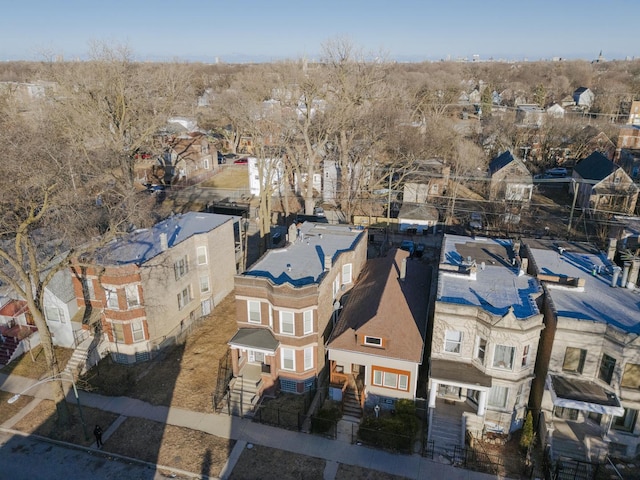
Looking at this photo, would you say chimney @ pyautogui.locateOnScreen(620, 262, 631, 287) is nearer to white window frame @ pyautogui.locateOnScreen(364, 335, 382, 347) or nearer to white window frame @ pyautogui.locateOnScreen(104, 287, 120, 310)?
white window frame @ pyautogui.locateOnScreen(364, 335, 382, 347)

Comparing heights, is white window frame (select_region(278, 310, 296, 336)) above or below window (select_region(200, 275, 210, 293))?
above

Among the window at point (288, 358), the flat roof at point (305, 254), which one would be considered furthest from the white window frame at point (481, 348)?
the window at point (288, 358)

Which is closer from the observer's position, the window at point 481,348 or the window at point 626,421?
the window at point 626,421

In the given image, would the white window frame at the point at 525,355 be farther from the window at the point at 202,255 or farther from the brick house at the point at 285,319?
the window at the point at 202,255

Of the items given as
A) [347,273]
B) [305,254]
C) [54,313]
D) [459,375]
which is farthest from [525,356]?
[54,313]

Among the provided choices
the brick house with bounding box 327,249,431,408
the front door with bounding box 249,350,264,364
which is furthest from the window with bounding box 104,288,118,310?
the brick house with bounding box 327,249,431,408

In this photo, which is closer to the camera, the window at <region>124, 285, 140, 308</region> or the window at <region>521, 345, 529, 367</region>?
the window at <region>521, 345, 529, 367</region>

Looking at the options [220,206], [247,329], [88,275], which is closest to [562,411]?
[247,329]
